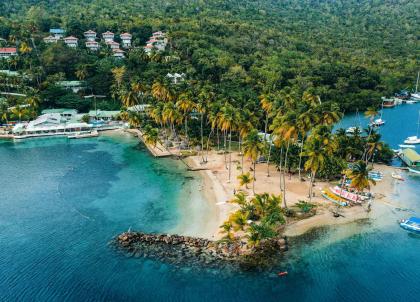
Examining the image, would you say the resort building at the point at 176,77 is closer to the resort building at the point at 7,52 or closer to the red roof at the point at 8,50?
the resort building at the point at 7,52

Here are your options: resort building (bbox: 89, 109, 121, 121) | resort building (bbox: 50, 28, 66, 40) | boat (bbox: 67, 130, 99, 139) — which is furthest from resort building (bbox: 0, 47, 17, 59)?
boat (bbox: 67, 130, 99, 139)

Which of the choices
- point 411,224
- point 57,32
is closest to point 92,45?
point 57,32

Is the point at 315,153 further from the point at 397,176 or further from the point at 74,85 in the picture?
the point at 74,85

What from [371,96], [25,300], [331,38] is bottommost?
[25,300]

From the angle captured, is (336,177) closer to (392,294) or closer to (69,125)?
(392,294)

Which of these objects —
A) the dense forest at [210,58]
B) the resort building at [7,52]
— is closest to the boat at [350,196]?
the dense forest at [210,58]

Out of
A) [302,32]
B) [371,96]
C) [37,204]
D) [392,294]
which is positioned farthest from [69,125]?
[302,32]

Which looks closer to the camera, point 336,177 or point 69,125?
point 336,177
